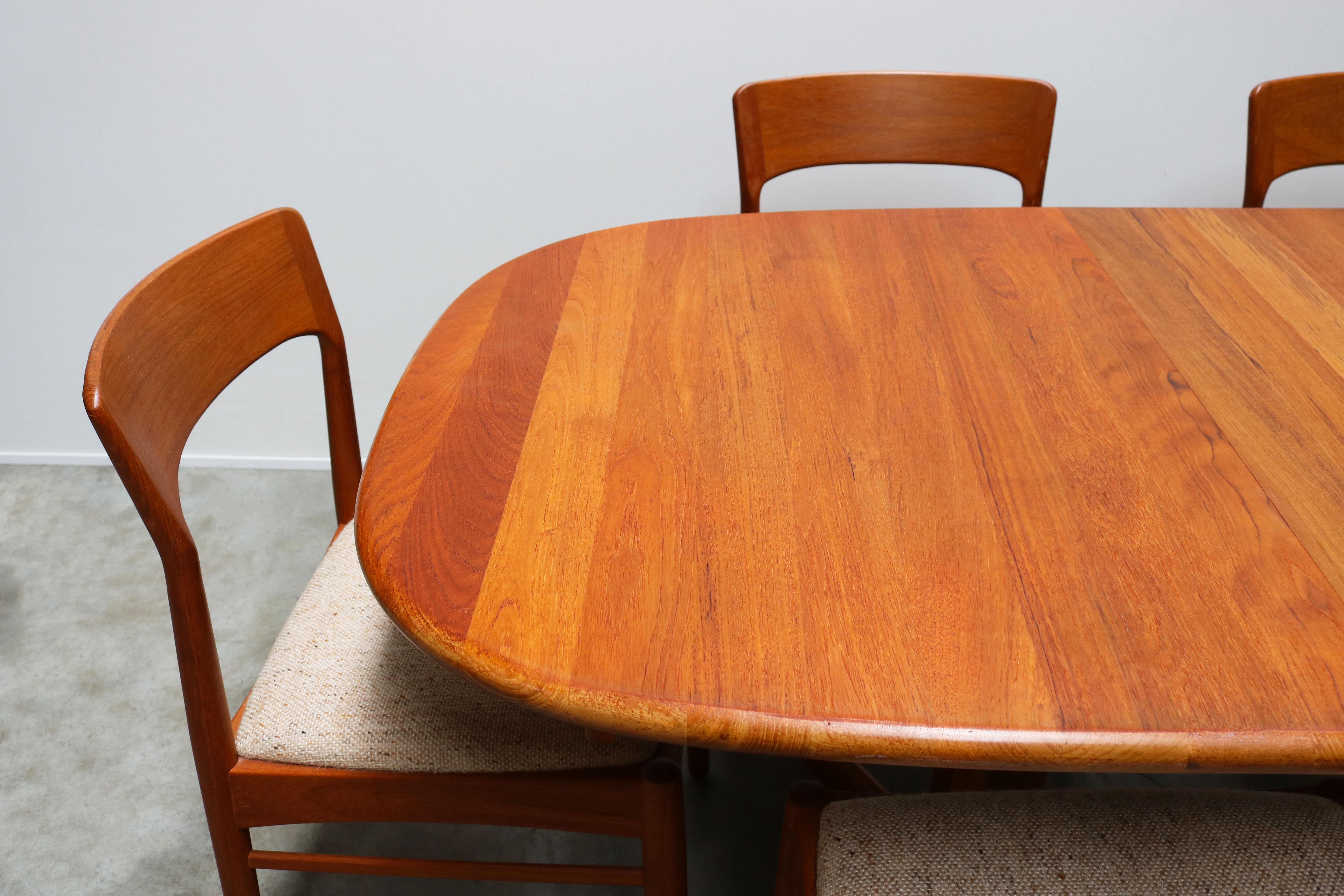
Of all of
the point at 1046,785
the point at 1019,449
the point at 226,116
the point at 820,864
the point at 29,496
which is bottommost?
the point at 1046,785

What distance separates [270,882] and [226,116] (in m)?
1.46

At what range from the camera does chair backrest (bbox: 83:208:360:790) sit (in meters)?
0.80

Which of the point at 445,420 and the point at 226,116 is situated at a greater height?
the point at 226,116

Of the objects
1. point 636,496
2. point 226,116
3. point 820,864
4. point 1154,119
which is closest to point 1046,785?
point 820,864

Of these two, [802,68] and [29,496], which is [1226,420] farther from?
[29,496]

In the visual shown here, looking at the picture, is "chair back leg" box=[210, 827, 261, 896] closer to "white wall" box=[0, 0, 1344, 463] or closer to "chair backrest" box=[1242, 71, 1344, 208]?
"white wall" box=[0, 0, 1344, 463]

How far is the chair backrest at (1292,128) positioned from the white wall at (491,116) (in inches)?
18.6

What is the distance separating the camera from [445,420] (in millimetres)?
883

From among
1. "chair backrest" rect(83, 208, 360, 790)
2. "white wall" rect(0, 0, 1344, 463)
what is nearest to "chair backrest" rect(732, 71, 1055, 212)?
"white wall" rect(0, 0, 1344, 463)

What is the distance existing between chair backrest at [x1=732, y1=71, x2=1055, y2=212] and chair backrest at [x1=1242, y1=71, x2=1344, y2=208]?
0.97ft

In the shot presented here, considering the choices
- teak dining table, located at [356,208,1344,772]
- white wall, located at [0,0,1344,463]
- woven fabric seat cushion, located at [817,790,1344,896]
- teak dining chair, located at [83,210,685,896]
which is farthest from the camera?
white wall, located at [0,0,1344,463]

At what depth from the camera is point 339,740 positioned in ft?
3.00

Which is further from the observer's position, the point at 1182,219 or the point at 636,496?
the point at 1182,219

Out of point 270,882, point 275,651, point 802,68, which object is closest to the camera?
point 275,651
